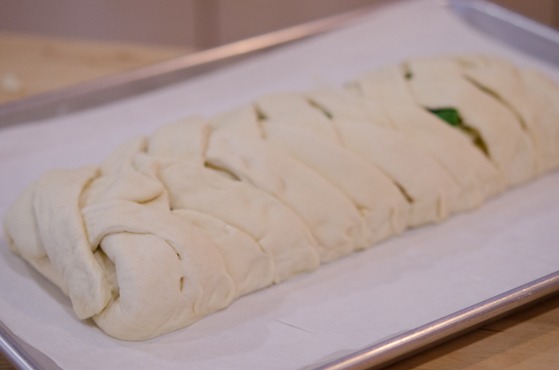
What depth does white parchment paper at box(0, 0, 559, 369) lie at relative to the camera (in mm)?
1367

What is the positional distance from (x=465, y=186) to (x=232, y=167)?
52 cm

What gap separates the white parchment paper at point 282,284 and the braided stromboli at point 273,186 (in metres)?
0.04

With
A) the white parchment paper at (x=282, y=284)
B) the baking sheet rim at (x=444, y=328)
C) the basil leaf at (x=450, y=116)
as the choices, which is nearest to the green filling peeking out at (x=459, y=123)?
the basil leaf at (x=450, y=116)

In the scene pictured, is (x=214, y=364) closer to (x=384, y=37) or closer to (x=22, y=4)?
(x=384, y=37)

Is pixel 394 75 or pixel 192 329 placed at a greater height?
pixel 394 75

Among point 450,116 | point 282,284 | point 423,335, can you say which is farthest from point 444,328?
point 450,116

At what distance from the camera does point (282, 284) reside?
155cm

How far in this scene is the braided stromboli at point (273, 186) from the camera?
1381 mm

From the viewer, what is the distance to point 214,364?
1.33 m

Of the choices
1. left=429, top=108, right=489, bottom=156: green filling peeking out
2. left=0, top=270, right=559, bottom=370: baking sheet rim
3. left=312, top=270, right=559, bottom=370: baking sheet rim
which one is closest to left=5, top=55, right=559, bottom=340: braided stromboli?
left=429, top=108, right=489, bottom=156: green filling peeking out

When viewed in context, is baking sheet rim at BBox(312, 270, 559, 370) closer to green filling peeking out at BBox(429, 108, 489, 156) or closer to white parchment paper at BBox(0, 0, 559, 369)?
white parchment paper at BBox(0, 0, 559, 369)

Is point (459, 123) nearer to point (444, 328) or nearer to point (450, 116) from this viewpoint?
point (450, 116)

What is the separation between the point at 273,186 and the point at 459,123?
526mm

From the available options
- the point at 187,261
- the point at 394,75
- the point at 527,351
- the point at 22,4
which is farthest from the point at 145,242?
the point at 22,4
